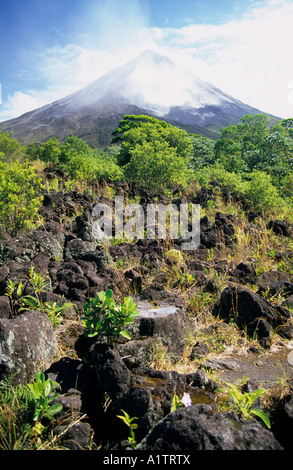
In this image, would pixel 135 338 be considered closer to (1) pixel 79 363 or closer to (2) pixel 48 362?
(1) pixel 79 363

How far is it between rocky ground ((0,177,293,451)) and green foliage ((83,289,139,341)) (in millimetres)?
117

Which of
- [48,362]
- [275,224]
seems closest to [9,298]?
[48,362]

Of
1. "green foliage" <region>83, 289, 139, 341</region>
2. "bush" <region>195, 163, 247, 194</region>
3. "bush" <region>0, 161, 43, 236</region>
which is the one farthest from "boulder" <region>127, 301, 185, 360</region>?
"bush" <region>195, 163, 247, 194</region>

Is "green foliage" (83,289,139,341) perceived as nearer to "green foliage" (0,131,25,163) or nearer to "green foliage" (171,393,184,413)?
"green foliage" (171,393,184,413)

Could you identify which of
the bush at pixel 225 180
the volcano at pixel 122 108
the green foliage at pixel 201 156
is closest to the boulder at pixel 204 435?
the bush at pixel 225 180

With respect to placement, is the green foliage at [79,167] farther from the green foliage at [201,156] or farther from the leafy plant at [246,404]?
the leafy plant at [246,404]

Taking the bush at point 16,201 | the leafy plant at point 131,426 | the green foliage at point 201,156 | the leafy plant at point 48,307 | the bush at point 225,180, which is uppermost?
the green foliage at point 201,156

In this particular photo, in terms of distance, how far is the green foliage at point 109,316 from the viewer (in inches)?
84.7

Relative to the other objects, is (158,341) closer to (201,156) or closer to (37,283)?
(37,283)

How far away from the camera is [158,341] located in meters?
2.64

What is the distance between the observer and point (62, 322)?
310cm

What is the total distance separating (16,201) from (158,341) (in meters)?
3.69

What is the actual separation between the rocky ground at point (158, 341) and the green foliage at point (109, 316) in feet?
0.38

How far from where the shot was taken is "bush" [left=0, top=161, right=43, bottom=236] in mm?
4953
